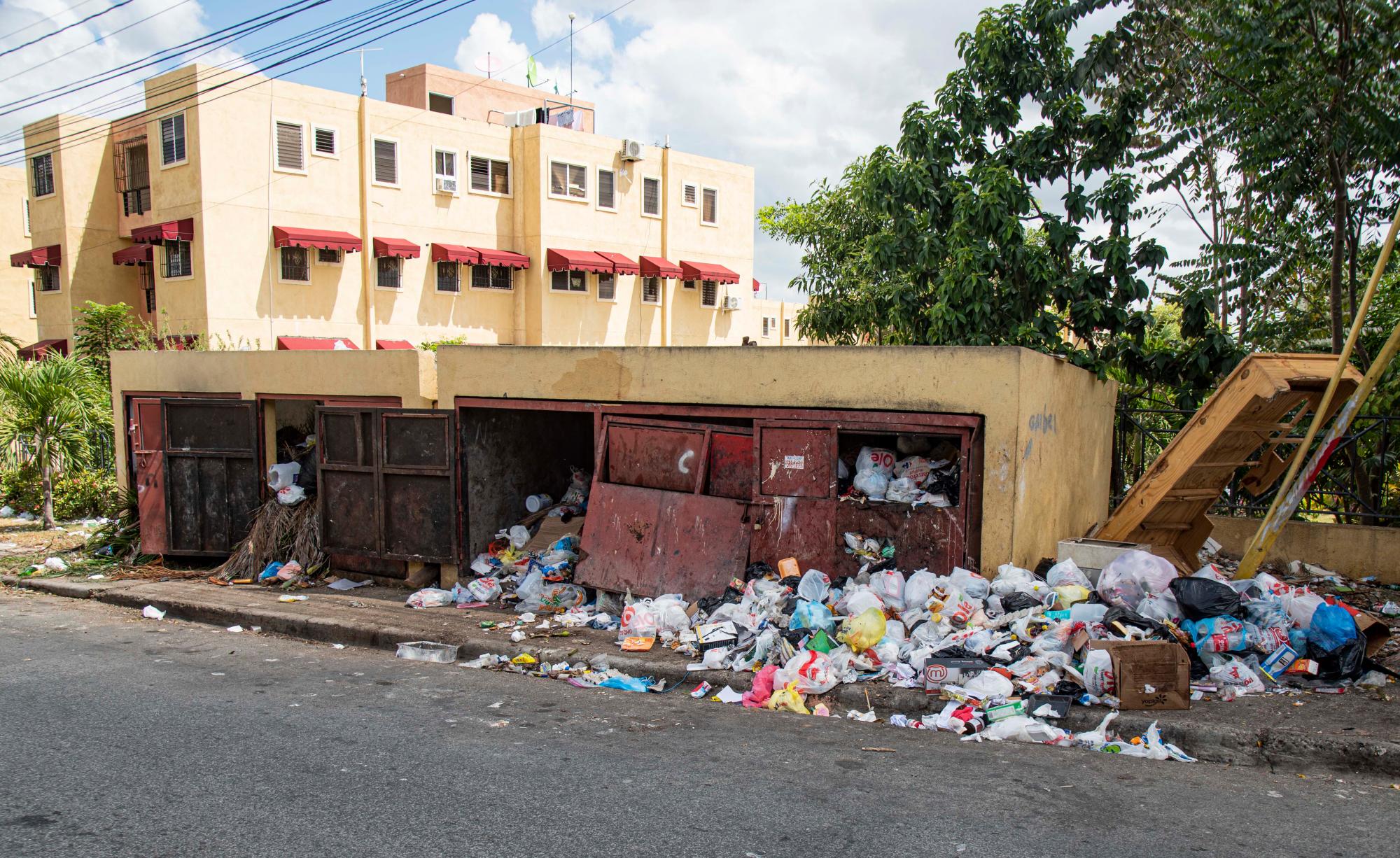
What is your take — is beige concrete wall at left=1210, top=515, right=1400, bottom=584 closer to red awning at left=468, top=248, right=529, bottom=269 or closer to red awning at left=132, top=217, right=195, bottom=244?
red awning at left=468, top=248, right=529, bottom=269

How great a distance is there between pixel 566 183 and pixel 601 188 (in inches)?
54.5

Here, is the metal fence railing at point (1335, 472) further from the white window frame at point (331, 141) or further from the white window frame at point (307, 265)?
the white window frame at point (331, 141)

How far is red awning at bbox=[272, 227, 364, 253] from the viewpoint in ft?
79.1

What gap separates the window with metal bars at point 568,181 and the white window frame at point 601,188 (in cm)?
34

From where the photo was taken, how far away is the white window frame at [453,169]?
2741 cm

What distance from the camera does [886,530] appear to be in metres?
7.48

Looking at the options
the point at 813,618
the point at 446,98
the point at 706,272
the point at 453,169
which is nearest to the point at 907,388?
the point at 813,618

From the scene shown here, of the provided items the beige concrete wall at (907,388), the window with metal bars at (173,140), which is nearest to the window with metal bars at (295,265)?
the window with metal bars at (173,140)

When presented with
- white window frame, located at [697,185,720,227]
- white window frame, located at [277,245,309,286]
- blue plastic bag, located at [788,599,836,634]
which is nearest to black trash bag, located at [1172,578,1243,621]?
blue plastic bag, located at [788,599,836,634]

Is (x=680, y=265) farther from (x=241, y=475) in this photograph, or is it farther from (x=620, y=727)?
(x=620, y=727)

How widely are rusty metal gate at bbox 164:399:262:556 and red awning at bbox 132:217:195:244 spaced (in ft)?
49.8

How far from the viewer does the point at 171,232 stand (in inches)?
920

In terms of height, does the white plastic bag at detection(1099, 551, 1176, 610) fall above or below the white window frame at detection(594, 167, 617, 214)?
below

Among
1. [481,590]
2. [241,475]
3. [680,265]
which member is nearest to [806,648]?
[481,590]
